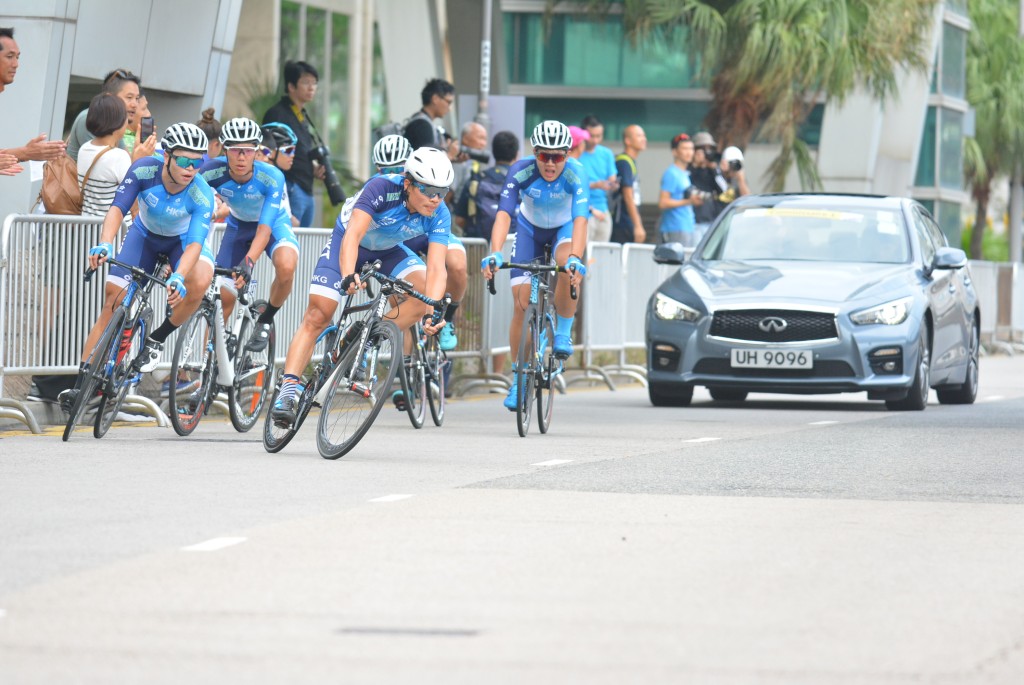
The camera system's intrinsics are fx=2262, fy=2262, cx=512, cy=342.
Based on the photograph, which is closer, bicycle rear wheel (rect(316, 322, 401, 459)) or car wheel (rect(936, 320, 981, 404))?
bicycle rear wheel (rect(316, 322, 401, 459))

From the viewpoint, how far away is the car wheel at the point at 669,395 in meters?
18.2

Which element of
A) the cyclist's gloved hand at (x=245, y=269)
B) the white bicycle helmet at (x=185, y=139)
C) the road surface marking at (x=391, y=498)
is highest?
the white bicycle helmet at (x=185, y=139)

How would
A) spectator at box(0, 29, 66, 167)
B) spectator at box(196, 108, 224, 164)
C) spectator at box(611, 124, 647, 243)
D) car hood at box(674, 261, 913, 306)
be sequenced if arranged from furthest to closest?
spectator at box(611, 124, 647, 243) → car hood at box(674, 261, 913, 306) → spectator at box(196, 108, 224, 164) → spectator at box(0, 29, 66, 167)

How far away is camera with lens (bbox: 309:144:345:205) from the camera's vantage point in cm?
1681

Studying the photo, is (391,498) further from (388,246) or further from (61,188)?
(61,188)

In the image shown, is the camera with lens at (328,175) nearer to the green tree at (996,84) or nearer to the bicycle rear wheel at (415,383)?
the bicycle rear wheel at (415,383)

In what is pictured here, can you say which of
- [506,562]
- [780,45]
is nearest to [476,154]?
[506,562]

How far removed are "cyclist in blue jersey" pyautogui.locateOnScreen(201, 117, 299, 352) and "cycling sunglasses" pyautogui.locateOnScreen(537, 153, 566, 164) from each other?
169cm

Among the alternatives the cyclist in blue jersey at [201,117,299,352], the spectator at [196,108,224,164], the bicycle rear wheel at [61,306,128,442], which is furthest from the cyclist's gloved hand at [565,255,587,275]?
the spectator at [196,108,224,164]

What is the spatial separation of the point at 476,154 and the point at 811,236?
117 inches

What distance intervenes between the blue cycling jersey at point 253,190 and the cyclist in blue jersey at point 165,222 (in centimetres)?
72

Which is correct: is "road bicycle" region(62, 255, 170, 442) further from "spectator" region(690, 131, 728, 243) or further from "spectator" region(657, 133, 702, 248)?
"spectator" region(690, 131, 728, 243)

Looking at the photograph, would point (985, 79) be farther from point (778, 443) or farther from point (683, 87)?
point (778, 443)

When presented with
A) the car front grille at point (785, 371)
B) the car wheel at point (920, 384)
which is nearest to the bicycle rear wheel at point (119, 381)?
the car front grille at point (785, 371)
